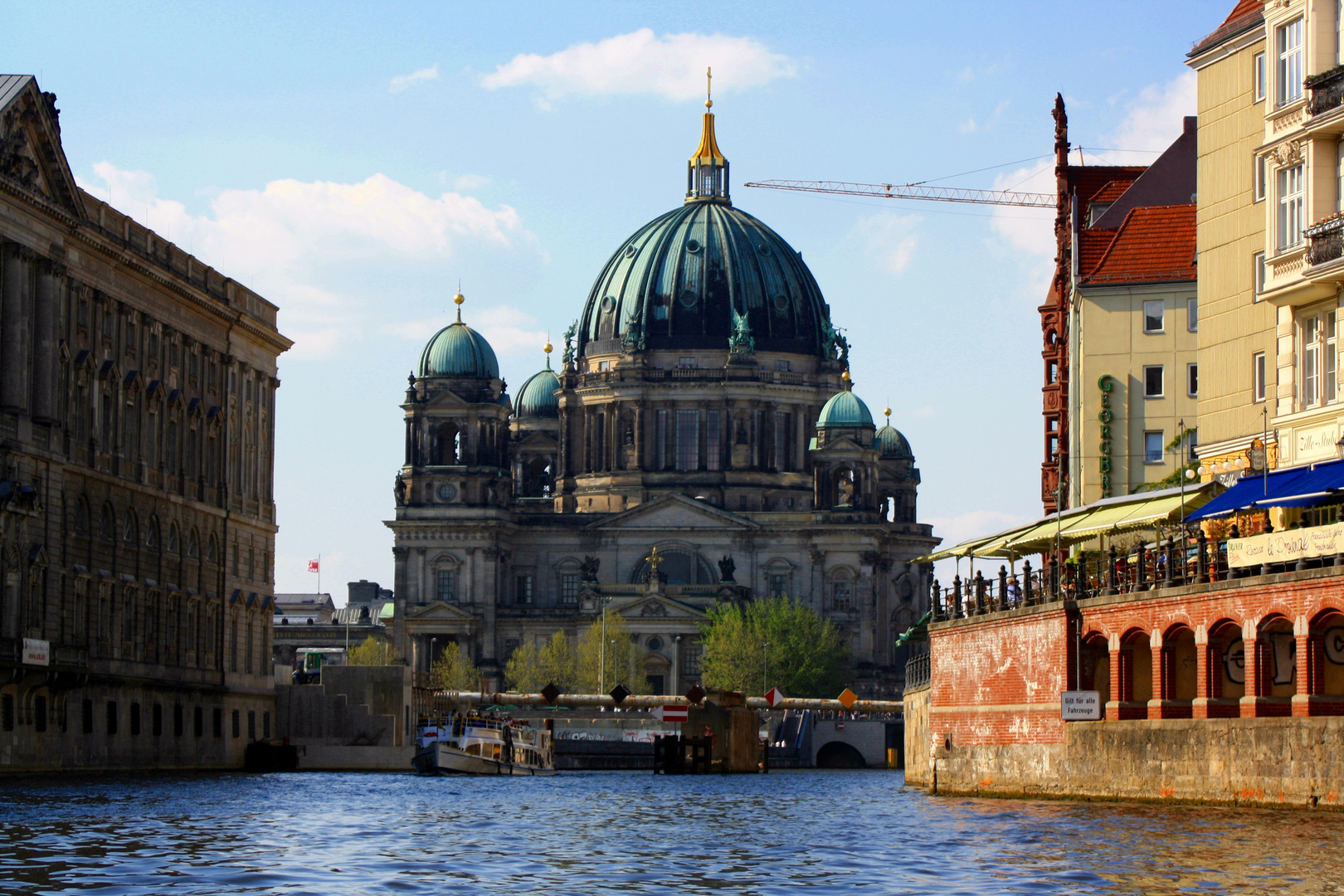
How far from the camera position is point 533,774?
121 m

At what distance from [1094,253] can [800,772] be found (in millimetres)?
58341

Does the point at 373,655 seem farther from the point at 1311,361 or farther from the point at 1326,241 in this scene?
the point at 1326,241

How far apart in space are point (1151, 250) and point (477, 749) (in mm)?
42490

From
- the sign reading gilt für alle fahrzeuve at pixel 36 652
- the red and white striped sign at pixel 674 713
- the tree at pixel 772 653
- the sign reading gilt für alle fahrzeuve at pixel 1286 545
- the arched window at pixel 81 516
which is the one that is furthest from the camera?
the tree at pixel 772 653

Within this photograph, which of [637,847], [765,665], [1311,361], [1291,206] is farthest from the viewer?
[765,665]

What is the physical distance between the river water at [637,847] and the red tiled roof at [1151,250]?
72.1 feet

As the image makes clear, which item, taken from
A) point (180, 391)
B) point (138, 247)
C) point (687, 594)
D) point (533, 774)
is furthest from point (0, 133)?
point (687, 594)

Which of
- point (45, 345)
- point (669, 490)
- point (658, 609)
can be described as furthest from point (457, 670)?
point (45, 345)

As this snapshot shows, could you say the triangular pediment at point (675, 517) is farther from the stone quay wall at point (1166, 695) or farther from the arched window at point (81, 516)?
the stone quay wall at point (1166, 695)

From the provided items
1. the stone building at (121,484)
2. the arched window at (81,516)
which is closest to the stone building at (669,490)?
the stone building at (121,484)

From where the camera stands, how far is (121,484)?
305ft

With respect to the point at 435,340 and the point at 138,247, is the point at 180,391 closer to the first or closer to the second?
the point at 138,247

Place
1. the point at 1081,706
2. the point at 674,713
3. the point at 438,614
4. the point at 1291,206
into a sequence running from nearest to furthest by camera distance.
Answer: the point at 1081,706 → the point at 1291,206 → the point at 674,713 → the point at 438,614

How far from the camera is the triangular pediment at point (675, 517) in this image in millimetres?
187875
